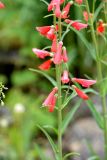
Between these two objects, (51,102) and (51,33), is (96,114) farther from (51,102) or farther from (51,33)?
(51,33)

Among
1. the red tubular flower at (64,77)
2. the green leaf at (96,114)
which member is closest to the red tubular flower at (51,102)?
the red tubular flower at (64,77)

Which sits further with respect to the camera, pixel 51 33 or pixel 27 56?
pixel 27 56

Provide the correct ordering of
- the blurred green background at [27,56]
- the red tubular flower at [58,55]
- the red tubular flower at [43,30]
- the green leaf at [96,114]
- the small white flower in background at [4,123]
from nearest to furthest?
the red tubular flower at [58,55] < the red tubular flower at [43,30] < the green leaf at [96,114] < the small white flower in background at [4,123] < the blurred green background at [27,56]

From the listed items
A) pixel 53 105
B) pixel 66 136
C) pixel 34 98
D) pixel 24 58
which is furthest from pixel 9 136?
pixel 53 105

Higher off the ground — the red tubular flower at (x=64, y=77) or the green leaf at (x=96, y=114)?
the red tubular flower at (x=64, y=77)

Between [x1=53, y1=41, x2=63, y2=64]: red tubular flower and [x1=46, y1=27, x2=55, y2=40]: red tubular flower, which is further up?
[x1=46, y1=27, x2=55, y2=40]: red tubular flower

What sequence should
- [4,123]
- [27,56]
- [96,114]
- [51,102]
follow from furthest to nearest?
[27,56] → [4,123] → [96,114] → [51,102]

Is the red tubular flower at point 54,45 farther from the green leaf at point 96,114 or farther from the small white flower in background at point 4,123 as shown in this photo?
the small white flower in background at point 4,123

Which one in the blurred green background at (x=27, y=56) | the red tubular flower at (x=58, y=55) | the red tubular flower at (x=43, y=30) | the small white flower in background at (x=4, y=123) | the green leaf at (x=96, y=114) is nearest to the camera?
the red tubular flower at (x=58, y=55)

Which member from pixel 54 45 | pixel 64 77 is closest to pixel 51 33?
pixel 54 45

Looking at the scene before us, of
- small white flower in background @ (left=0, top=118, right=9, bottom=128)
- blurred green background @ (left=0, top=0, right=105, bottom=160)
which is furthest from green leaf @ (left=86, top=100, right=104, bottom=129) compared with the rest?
blurred green background @ (left=0, top=0, right=105, bottom=160)

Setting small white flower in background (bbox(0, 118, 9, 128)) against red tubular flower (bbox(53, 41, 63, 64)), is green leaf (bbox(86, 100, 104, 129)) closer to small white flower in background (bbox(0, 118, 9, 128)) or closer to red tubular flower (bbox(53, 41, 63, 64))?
red tubular flower (bbox(53, 41, 63, 64))
